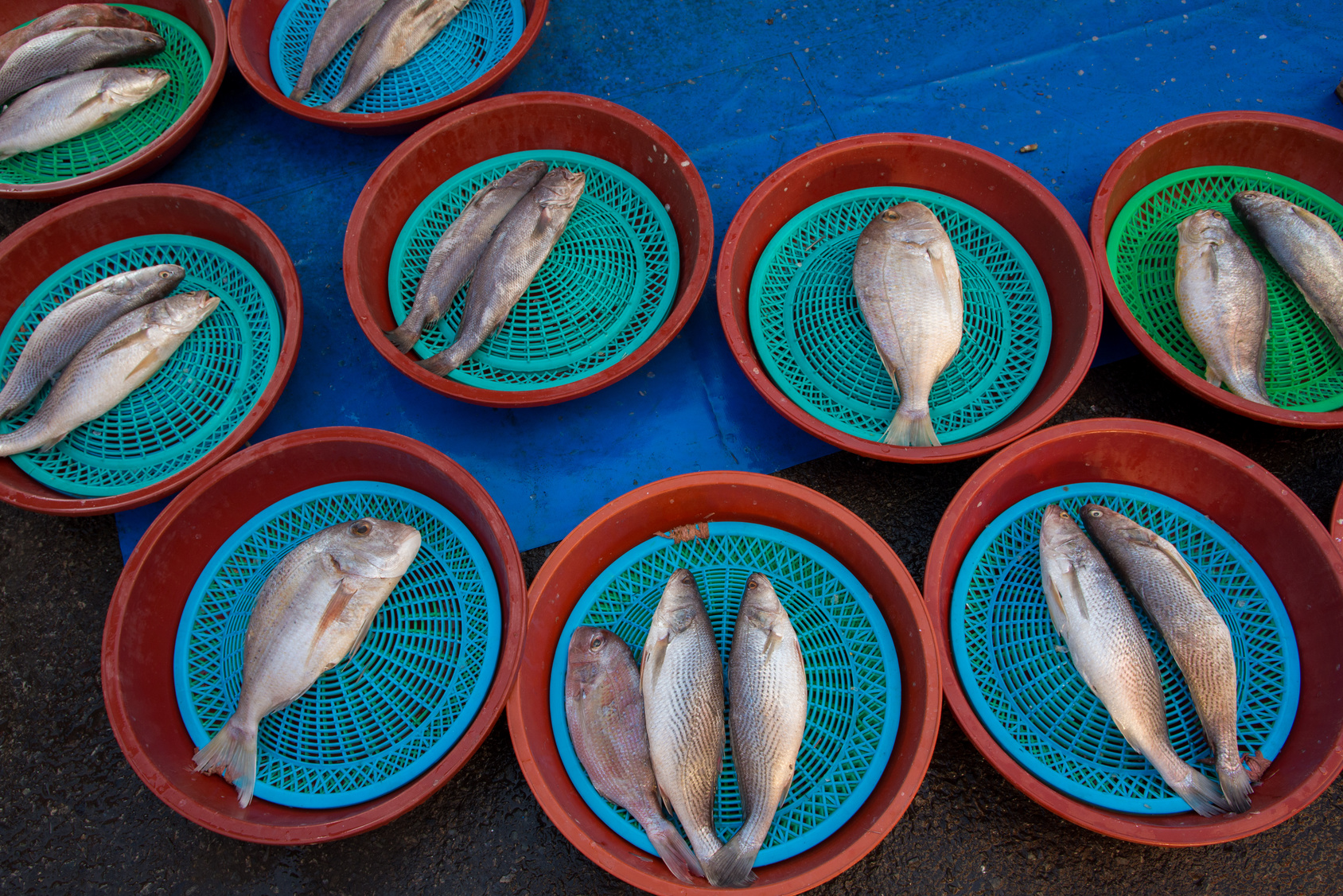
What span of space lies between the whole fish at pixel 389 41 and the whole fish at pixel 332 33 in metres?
0.05

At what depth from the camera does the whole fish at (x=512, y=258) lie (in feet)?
8.26

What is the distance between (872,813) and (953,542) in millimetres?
796

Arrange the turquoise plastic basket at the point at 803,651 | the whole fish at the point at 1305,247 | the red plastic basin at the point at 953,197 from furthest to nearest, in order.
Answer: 1. the whole fish at the point at 1305,247
2. the red plastic basin at the point at 953,197
3. the turquoise plastic basket at the point at 803,651

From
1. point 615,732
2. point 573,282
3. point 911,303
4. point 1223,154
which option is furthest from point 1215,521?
point 573,282

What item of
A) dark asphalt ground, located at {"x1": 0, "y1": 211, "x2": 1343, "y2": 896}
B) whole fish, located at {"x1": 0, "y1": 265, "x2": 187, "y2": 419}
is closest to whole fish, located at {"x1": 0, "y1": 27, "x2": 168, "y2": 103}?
whole fish, located at {"x1": 0, "y1": 265, "x2": 187, "y2": 419}

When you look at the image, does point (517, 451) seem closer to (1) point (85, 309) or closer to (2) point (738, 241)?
(2) point (738, 241)

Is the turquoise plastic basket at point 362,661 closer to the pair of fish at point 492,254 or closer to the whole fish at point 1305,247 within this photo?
the pair of fish at point 492,254

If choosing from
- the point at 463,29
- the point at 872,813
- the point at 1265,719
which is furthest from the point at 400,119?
the point at 1265,719

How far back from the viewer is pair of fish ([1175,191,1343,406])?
2.50 meters

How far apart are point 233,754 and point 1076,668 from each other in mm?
2374

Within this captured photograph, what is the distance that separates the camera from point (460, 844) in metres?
2.27

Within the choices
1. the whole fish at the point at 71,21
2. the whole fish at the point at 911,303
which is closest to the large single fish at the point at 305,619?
the whole fish at the point at 911,303

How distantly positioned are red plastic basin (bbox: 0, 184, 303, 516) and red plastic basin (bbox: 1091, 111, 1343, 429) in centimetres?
274

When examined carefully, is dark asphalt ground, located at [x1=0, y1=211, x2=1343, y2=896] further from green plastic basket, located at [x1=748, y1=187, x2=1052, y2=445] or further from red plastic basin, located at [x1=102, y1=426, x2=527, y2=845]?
green plastic basket, located at [x1=748, y1=187, x2=1052, y2=445]
